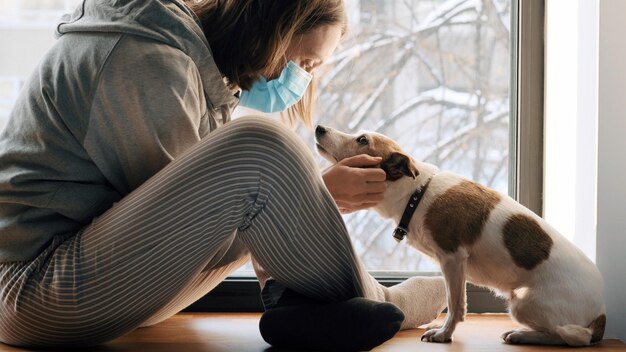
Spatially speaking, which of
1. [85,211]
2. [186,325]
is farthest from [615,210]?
[85,211]

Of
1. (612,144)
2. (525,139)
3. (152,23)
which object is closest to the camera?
(152,23)

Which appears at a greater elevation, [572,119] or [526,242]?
[572,119]

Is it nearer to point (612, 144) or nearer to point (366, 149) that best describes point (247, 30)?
point (366, 149)

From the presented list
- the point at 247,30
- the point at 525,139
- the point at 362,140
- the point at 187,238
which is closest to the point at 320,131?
the point at 362,140

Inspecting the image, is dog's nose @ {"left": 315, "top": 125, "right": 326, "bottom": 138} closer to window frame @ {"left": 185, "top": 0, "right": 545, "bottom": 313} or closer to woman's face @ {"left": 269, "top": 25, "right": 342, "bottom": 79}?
woman's face @ {"left": 269, "top": 25, "right": 342, "bottom": 79}

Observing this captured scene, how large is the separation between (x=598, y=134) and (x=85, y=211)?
113cm

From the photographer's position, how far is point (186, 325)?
5.99 ft

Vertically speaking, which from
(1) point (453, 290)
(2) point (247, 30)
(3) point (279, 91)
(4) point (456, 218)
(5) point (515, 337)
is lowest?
(5) point (515, 337)

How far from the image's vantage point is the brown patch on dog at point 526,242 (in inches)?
63.5

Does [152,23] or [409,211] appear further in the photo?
[409,211]

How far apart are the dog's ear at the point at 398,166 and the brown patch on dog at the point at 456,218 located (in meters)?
0.08

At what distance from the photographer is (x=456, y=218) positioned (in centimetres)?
163

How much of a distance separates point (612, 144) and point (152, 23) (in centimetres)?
105

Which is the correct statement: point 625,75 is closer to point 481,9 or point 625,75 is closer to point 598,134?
point 598,134
